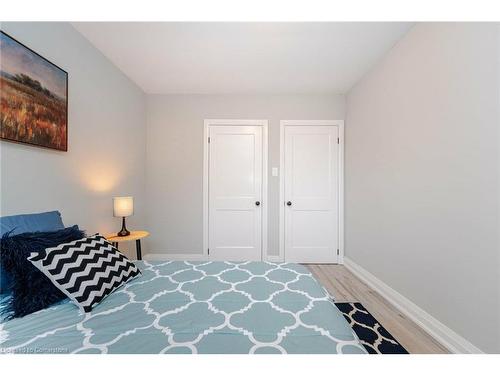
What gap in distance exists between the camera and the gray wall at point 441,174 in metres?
1.20

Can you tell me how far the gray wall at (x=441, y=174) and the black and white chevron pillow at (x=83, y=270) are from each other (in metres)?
2.15

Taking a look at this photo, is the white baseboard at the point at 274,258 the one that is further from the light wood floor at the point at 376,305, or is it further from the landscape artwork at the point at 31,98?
the landscape artwork at the point at 31,98

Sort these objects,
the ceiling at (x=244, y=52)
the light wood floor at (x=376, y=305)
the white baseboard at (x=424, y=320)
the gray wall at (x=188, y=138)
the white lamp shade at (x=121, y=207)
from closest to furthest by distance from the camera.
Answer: the white baseboard at (x=424, y=320), the light wood floor at (x=376, y=305), the ceiling at (x=244, y=52), the white lamp shade at (x=121, y=207), the gray wall at (x=188, y=138)

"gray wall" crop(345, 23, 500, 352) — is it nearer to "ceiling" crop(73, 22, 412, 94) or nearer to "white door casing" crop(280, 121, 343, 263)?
"ceiling" crop(73, 22, 412, 94)

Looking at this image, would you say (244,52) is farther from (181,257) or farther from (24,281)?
(181,257)

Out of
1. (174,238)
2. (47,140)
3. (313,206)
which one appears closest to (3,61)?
(47,140)

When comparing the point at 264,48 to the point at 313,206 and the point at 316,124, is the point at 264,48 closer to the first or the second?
the point at 316,124

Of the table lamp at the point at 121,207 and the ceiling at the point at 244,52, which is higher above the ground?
the ceiling at the point at 244,52

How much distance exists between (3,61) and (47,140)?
0.49 m

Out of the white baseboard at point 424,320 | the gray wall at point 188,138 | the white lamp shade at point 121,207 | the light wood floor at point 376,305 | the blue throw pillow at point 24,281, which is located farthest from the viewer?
the gray wall at point 188,138

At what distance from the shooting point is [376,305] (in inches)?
76.0

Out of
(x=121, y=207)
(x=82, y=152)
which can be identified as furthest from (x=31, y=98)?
(x=121, y=207)

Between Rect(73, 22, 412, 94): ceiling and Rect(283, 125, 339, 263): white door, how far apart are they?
69cm

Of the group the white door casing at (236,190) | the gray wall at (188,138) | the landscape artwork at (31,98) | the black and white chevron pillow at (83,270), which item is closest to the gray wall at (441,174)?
the gray wall at (188,138)
